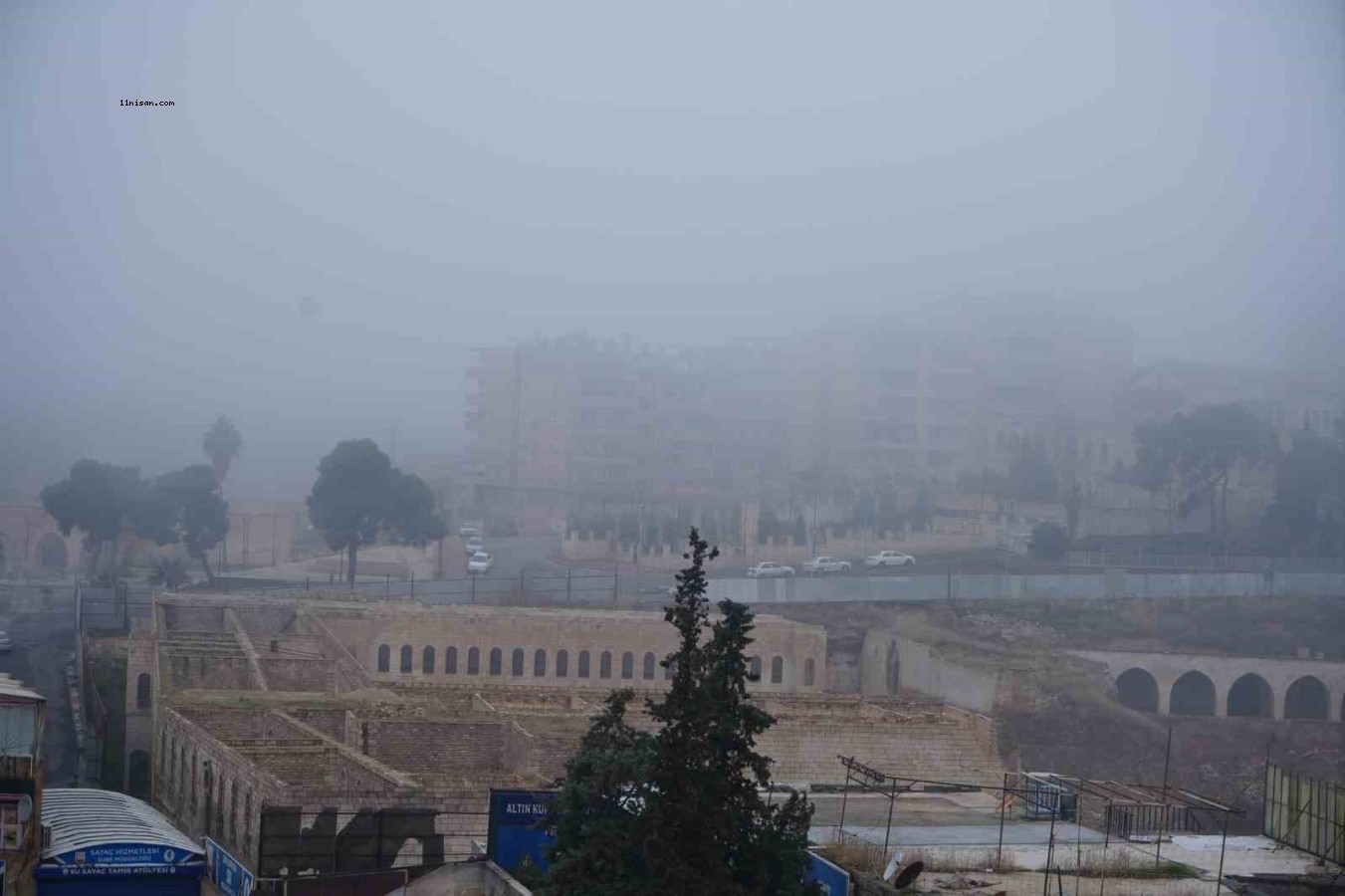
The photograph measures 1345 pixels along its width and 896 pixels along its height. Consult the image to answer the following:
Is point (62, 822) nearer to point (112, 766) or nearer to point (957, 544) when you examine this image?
point (112, 766)

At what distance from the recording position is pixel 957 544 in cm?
6119

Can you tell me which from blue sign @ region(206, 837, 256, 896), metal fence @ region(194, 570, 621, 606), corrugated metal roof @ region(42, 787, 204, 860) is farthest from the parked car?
blue sign @ region(206, 837, 256, 896)

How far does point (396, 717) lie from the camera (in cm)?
2230

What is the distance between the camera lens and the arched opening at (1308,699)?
4231 centimetres

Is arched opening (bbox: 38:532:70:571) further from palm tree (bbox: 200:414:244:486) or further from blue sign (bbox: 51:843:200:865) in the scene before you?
blue sign (bbox: 51:843:200:865)

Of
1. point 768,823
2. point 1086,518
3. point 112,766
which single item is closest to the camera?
point 768,823

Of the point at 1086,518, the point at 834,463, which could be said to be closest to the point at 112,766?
the point at 1086,518

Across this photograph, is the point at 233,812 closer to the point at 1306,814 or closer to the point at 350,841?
the point at 350,841

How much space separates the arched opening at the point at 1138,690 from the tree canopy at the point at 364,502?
23202 millimetres

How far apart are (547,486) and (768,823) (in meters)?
71.2

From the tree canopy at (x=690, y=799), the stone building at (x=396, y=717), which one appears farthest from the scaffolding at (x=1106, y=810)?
the stone building at (x=396, y=717)

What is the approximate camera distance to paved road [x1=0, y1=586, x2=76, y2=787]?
26.6 meters

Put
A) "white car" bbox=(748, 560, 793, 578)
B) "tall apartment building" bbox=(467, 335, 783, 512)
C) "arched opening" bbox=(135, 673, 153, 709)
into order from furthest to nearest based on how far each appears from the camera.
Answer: "tall apartment building" bbox=(467, 335, 783, 512)
"white car" bbox=(748, 560, 793, 578)
"arched opening" bbox=(135, 673, 153, 709)

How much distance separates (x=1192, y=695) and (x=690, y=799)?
33.6 meters
